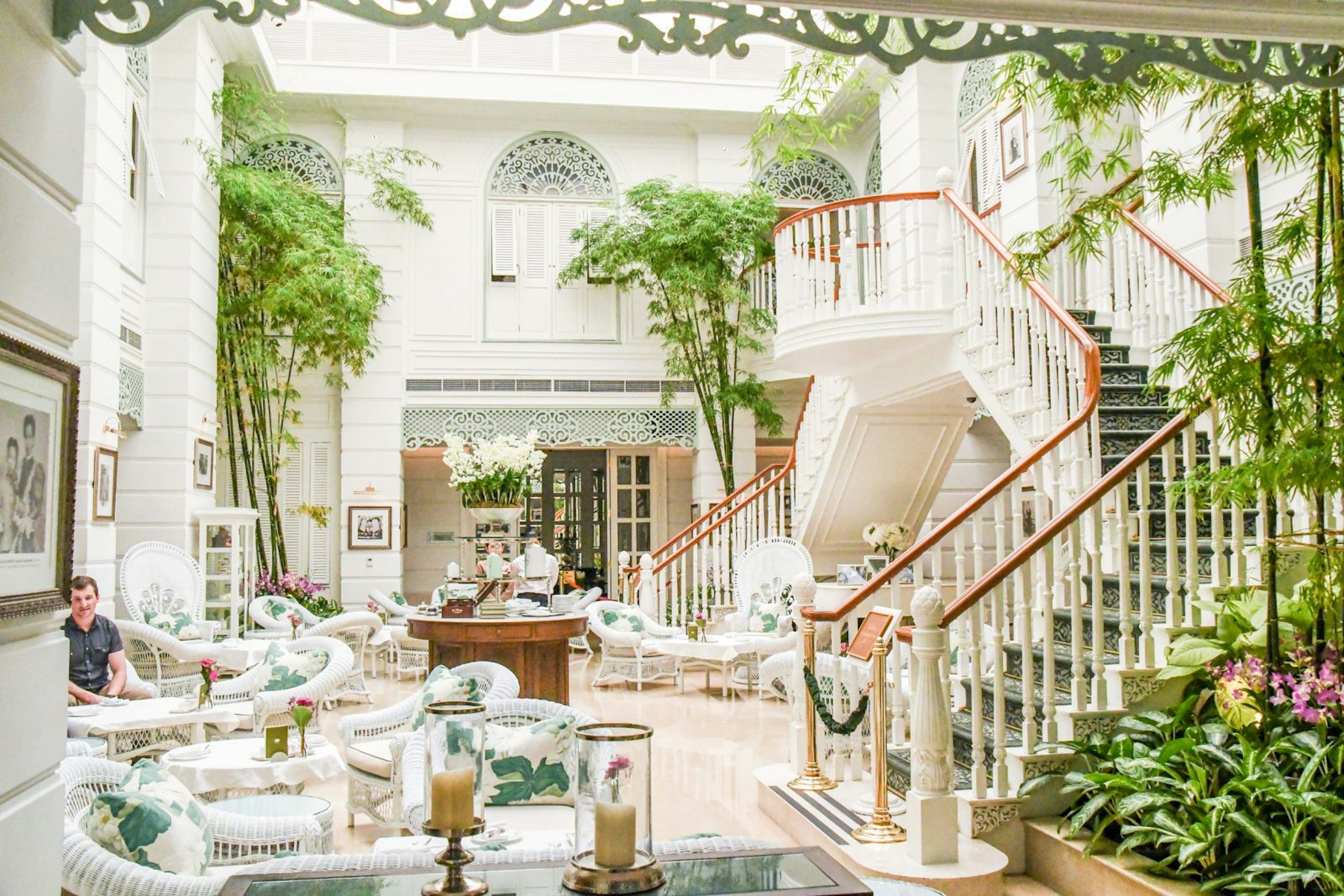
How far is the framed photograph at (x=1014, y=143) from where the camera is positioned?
9.27 meters

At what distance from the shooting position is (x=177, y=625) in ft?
25.4

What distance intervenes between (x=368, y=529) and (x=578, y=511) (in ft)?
8.59

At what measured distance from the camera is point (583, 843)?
73.8 inches

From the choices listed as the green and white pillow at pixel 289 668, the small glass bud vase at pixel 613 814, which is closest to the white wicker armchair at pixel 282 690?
the green and white pillow at pixel 289 668

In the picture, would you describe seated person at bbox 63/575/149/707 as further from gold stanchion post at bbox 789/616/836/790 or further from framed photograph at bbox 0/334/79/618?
framed photograph at bbox 0/334/79/618

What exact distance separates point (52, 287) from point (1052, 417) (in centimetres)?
520

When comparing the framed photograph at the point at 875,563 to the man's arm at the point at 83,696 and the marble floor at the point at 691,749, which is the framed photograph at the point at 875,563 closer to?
the marble floor at the point at 691,749

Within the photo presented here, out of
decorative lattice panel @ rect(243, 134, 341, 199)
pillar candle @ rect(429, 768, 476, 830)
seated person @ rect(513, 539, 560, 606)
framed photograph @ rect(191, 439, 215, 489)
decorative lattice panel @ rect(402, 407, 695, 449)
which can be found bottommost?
pillar candle @ rect(429, 768, 476, 830)

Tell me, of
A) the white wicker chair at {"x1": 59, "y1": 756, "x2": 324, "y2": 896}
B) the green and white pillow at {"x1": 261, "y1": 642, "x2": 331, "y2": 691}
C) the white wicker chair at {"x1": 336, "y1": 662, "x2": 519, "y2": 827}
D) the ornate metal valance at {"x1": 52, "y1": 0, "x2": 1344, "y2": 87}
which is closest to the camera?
the ornate metal valance at {"x1": 52, "y1": 0, "x2": 1344, "y2": 87}

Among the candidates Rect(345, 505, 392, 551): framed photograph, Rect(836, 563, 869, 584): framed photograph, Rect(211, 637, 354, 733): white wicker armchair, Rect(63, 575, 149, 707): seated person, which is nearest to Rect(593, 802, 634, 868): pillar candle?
Rect(211, 637, 354, 733): white wicker armchair

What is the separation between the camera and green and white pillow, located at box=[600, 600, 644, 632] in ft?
30.1

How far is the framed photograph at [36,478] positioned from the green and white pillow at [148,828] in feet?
2.50

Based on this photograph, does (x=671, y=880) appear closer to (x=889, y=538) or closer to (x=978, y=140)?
(x=889, y=538)

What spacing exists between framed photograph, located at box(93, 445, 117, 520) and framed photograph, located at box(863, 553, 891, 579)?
5923mm
